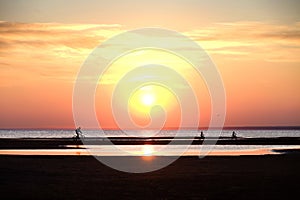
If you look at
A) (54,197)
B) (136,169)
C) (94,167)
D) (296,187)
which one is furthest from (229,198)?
(94,167)

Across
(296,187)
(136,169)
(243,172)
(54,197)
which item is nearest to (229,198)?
(296,187)

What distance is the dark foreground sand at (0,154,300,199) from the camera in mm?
23547

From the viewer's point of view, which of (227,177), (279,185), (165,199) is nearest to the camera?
(165,199)

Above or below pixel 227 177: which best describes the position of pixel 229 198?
below

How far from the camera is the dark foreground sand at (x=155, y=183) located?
2355 cm

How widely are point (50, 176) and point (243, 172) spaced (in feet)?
39.2

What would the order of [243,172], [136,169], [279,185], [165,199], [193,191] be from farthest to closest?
[136,169], [243,172], [279,185], [193,191], [165,199]

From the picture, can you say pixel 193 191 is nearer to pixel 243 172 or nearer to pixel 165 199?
pixel 165 199

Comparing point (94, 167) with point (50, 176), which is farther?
point (94, 167)

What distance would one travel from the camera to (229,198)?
74.4 ft

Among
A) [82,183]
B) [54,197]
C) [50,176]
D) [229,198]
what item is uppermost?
[50,176]

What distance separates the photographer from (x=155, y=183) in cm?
2819

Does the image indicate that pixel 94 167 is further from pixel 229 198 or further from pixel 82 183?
pixel 229 198

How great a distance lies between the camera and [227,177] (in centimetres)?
3145
